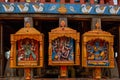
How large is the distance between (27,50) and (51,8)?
14.6 ft

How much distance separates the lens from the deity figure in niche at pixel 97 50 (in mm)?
25781

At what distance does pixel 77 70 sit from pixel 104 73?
2231 millimetres

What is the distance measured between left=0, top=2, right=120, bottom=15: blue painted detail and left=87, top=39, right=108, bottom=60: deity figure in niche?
11.8 ft

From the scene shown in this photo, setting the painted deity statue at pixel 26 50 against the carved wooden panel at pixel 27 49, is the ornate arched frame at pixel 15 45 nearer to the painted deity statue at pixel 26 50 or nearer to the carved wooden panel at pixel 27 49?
the carved wooden panel at pixel 27 49

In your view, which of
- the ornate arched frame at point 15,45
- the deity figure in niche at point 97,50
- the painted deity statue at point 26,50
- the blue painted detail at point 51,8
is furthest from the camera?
the blue painted detail at point 51,8

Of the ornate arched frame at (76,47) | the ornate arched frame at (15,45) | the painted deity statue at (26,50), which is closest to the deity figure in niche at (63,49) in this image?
the ornate arched frame at (76,47)

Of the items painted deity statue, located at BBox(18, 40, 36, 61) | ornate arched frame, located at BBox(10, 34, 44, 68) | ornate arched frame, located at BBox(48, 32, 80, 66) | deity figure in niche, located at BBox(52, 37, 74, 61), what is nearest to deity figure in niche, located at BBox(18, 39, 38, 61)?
painted deity statue, located at BBox(18, 40, 36, 61)

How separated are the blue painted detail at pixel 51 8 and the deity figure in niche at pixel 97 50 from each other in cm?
359

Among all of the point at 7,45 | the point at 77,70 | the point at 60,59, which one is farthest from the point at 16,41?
the point at 7,45

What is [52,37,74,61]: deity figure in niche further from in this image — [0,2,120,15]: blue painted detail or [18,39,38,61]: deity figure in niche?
[0,2,120,15]: blue painted detail

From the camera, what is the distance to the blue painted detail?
28.4 metres

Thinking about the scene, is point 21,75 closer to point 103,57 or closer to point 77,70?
point 77,70

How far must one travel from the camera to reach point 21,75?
29250 millimetres

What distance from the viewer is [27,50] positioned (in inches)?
1010
